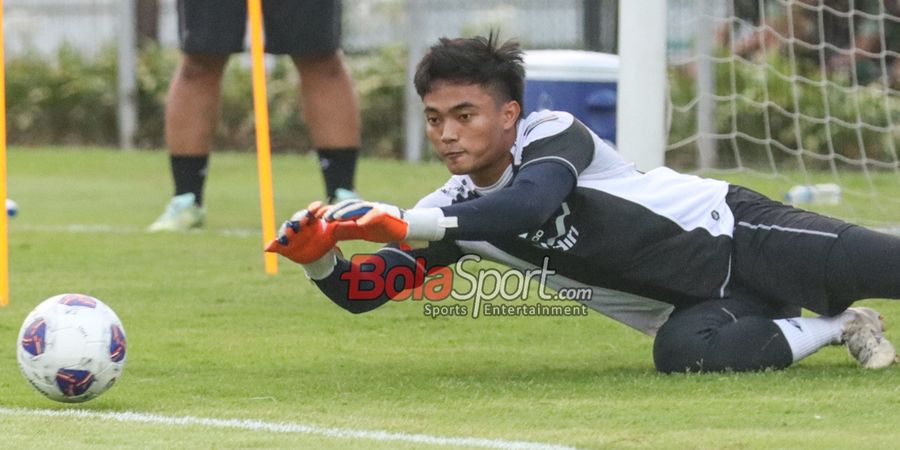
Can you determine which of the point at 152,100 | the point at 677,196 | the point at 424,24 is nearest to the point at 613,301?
the point at 677,196

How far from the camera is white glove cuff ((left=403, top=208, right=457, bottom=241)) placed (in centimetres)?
407

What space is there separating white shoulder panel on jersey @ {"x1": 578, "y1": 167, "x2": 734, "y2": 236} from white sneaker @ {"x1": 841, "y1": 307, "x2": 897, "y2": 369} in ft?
1.49

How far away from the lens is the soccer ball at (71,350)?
13.3ft

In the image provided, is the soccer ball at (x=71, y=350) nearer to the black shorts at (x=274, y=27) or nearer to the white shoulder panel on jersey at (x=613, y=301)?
the white shoulder panel on jersey at (x=613, y=301)

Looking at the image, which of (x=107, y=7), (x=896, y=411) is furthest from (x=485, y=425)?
(x=107, y=7)

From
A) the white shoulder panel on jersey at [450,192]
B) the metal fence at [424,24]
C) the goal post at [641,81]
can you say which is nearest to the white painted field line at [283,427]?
the white shoulder panel on jersey at [450,192]

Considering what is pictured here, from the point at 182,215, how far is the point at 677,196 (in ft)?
12.8

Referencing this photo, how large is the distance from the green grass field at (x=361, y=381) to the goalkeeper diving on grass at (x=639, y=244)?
140mm

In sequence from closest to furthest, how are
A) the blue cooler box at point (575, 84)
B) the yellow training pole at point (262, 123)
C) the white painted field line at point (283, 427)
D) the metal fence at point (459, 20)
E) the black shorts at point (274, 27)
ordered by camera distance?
the white painted field line at point (283, 427), the yellow training pole at point (262, 123), the black shorts at point (274, 27), the blue cooler box at point (575, 84), the metal fence at point (459, 20)

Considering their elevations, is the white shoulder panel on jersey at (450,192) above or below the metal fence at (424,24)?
below

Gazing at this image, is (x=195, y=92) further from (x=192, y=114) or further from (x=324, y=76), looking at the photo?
(x=324, y=76)

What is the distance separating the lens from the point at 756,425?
12.2 ft

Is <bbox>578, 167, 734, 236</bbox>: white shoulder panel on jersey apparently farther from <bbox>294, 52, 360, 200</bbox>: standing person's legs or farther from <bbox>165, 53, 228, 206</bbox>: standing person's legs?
<bbox>165, 53, 228, 206</bbox>: standing person's legs

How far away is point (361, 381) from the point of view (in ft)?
14.8
